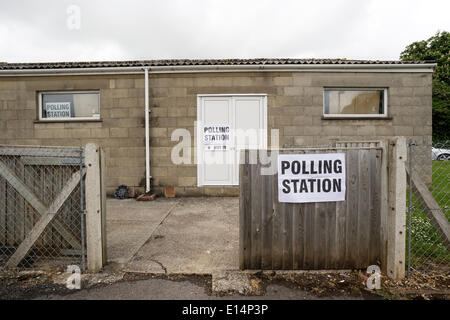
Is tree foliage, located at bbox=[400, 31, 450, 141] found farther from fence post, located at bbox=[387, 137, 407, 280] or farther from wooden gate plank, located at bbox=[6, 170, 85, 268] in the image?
wooden gate plank, located at bbox=[6, 170, 85, 268]

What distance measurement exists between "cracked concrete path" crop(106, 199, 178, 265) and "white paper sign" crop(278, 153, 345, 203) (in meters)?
2.42

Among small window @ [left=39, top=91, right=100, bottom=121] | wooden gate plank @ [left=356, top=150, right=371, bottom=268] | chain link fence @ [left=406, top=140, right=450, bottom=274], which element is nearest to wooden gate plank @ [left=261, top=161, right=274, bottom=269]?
wooden gate plank @ [left=356, top=150, right=371, bottom=268]

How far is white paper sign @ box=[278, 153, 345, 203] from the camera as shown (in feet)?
10.5

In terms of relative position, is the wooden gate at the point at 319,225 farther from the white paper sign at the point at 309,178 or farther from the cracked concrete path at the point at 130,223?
the cracked concrete path at the point at 130,223

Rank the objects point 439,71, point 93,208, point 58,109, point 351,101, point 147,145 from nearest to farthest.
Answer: point 93,208, point 147,145, point 351,101, point 58,109, point 439,71

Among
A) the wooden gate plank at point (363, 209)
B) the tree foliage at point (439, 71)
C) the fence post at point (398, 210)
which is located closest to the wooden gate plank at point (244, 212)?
the wooden gate plank at point (363, 209)

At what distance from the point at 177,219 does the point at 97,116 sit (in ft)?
15.2

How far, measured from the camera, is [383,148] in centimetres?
A: 317

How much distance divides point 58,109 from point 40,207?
231 inches

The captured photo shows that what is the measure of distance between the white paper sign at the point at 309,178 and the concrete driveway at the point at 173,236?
4.10 feet

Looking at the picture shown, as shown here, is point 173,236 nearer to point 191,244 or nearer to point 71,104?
point 191,244

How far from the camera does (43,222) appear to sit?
3.24 metres

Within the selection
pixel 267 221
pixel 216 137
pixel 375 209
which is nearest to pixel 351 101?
pixel 216 137
